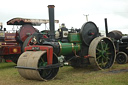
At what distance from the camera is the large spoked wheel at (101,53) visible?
7.75 m

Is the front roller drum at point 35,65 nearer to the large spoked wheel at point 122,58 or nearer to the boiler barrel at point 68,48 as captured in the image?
the boiler barrel at point 68,48

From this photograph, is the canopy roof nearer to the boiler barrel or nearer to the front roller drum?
the boiler barrel

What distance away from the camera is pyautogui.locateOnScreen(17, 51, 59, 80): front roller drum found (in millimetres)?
5887

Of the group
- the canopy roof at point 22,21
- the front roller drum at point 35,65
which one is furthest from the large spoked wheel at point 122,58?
the canopy roof at point 22,21

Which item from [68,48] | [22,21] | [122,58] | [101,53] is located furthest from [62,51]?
[22,21]

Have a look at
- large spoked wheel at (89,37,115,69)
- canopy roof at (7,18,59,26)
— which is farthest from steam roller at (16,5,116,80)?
canopy roof at (7,18,59,26)

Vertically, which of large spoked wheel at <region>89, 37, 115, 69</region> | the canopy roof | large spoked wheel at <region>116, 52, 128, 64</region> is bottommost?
large spoked wheel at <region>116, 52, 128, 64</region>

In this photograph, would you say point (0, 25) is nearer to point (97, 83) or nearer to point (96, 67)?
point (96, 67)

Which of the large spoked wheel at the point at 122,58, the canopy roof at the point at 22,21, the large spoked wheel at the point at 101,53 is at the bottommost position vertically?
the large spoked wheel at the point at 122,58

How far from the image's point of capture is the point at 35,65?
19.1 ft

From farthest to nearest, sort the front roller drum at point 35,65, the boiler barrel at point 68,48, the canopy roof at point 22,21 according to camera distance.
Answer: the canopy roof at point 22,21 < the boiler barrel at point 68,48 < the front roller drum at point 35,65

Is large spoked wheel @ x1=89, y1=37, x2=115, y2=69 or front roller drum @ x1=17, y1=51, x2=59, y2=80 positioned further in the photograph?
large spoked wheel @ x1=89, y1=37, x2=115, y2=69

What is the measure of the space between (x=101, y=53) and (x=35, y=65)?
320 cm

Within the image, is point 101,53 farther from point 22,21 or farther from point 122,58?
point 22,21
